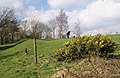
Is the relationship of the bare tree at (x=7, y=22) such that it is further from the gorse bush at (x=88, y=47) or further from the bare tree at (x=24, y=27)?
the gorse bush at (x=88, y=47)

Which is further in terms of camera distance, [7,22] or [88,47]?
[7,22]

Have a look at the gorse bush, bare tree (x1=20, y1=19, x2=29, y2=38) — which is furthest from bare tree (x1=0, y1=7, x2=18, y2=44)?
the gorse bush

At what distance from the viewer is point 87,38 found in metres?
14.2

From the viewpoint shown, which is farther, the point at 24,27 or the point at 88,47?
the point at 24,27

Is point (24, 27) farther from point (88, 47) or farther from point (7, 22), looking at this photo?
point (88, 47)

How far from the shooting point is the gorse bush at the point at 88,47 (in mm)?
13453

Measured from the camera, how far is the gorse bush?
13.5 m

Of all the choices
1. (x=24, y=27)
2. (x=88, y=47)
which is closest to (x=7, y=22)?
(x=24, y=27)

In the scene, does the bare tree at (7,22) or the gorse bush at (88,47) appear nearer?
the gorse bush at (88,47)

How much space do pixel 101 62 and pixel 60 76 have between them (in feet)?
8.51

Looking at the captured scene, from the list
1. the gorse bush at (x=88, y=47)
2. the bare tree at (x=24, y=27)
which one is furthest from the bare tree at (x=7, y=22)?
the gorse bush at (x=88, y=47)

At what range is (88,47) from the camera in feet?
44.5

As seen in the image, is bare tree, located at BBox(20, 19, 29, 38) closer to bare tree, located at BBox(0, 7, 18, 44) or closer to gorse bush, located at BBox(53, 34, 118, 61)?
bare tree, located at BBox(0, 7, 18, 44)

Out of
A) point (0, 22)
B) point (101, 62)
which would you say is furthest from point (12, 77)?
point (0, 22)
